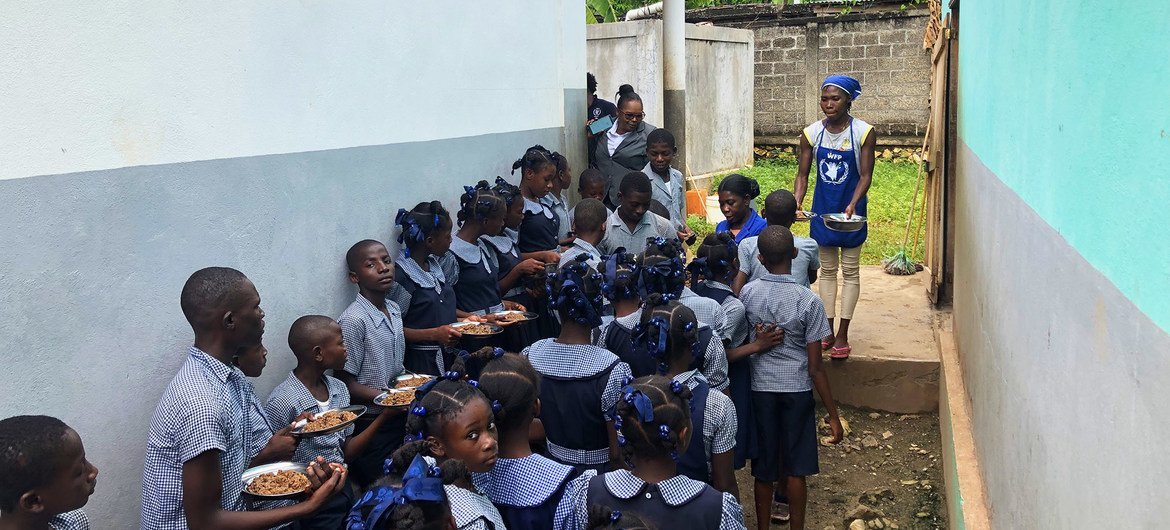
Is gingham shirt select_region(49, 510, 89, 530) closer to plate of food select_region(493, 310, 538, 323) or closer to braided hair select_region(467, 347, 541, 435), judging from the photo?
braided hair select_region(467, 347, 541, 435)

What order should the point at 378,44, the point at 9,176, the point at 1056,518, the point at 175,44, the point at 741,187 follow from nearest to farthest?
the point at 1056,518 < the point at 9,176 < the point at 175,44 < the point at 378,44 < the point at 741,187

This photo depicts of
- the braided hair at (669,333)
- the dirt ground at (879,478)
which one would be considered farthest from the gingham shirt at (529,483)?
the dirt ground at (879,478)

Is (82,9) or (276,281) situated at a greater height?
(82,9)

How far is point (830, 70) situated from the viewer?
53.3 feet

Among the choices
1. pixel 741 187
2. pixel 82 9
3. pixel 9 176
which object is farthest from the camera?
pixel 741 187

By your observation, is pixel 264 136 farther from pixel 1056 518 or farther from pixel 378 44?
pixel 1056 518

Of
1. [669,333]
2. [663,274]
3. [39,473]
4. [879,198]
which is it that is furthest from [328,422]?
[879,198]

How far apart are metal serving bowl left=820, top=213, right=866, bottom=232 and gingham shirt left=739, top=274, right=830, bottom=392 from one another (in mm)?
1727

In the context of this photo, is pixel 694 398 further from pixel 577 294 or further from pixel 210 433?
pixel 210 433

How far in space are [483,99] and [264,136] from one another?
258cm

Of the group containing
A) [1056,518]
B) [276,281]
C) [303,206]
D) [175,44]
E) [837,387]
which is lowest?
[837,387]

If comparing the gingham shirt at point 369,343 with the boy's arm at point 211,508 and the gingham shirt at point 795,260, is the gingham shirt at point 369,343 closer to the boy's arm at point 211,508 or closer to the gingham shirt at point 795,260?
the boy's arm at point 211,508

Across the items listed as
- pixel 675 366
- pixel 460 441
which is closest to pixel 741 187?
pixel 675 366

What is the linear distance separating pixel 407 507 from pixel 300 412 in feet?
5.34
